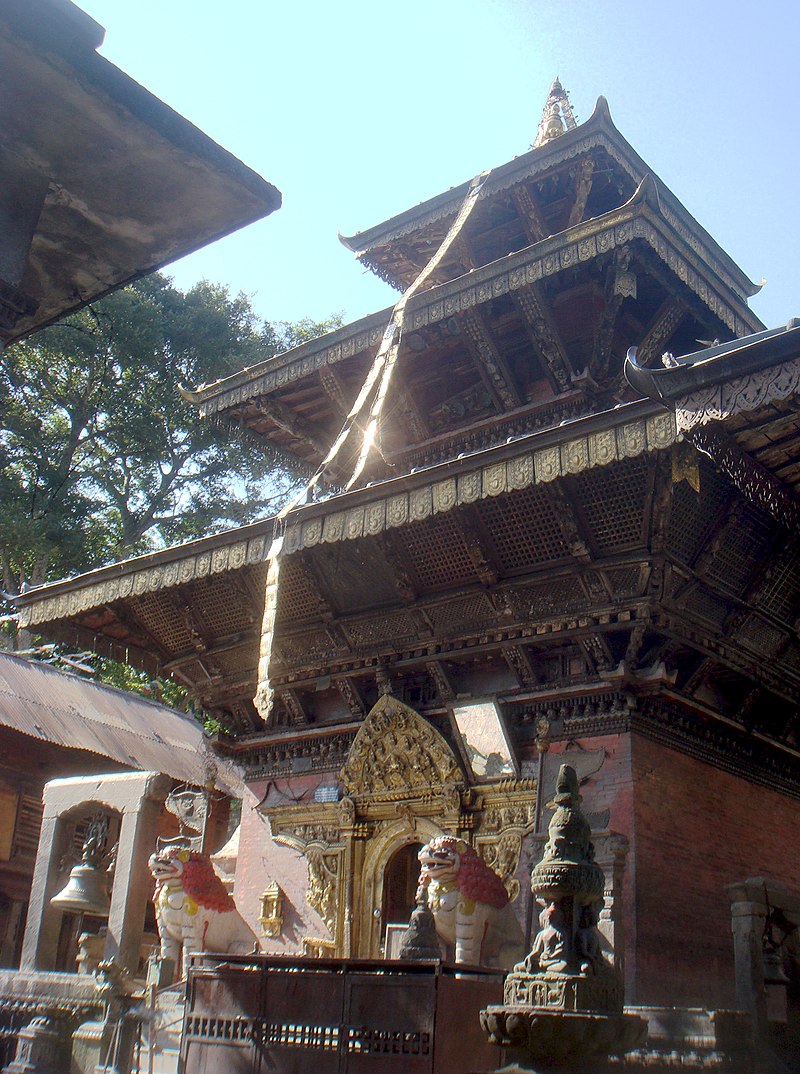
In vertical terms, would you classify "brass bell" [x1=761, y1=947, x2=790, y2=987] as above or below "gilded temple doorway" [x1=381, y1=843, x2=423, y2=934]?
below

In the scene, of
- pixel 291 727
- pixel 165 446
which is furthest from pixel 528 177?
pixel 165 446

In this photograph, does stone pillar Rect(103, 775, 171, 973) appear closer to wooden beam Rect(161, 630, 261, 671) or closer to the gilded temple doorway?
wooden beam Rect(161, 630, 261, 671)

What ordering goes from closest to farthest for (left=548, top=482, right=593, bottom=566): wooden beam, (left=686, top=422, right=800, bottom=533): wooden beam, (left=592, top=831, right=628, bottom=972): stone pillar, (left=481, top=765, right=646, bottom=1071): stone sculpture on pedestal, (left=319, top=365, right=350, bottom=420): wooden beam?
(left=481, top=765, right=646, bottom=1071): stone sculpture on pedestal, (left=686, top=422, right=800, bottom=533): wooden beam, (left=592, top=831, right=628, bottom=972): stone pillar, (left=548, top=482, right=593, bottom=566): wooden beam, (left=319, top=365, right=350, bottom=420): wooden beam

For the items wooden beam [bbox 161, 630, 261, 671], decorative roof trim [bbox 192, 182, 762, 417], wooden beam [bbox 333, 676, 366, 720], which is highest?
decorative roof trim [bbox 192, 182, 762, 417]

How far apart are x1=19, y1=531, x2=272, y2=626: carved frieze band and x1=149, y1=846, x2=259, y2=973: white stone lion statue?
273 cm

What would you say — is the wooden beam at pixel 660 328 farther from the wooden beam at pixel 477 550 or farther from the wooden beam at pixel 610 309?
the wooden beam at pixel 477 550

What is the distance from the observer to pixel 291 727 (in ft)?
37.3

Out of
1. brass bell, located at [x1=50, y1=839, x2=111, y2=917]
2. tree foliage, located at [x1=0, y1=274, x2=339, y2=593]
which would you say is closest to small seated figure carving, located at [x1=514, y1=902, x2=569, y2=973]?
brass bell, located at [x1=50, y1=839, x2=111, y2=917]

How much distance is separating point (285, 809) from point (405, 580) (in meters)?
3.32

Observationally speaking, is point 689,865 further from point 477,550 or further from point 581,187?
point 581,187

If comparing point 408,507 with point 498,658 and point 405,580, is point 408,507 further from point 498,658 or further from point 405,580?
point 498,658

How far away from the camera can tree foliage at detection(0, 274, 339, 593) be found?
22156 millimetres

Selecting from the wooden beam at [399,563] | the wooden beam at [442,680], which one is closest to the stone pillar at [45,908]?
the wooden beam at [442,680]

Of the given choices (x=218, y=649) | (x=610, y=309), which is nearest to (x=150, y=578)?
(x=218, y=649)
